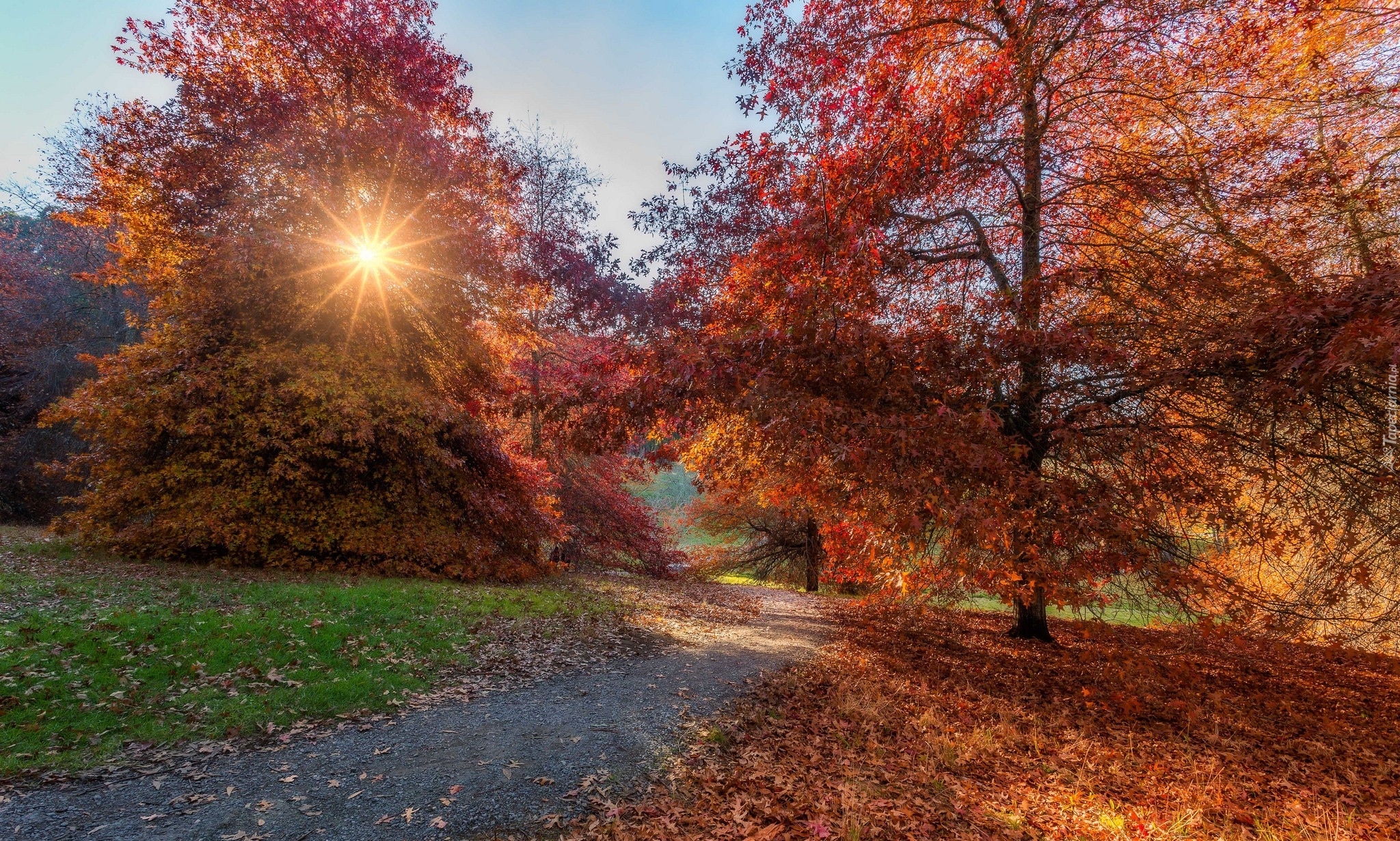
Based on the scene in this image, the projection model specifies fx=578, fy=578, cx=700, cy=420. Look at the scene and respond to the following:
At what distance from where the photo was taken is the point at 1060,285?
24.2 ft

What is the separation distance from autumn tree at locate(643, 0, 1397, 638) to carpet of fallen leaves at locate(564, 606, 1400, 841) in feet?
4.66

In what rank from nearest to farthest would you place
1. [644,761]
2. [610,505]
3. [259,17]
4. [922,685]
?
1. [644,761]
2. [922,685]
3. [259,17]
4. [610,505]

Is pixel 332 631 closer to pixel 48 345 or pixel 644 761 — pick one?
pixel 644 761

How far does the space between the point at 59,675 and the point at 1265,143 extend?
13752mm

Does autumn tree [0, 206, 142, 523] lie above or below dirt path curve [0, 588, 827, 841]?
above

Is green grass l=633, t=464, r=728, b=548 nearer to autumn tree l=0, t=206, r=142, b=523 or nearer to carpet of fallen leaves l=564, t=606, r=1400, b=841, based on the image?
carpet of fallen leaves l=564, t=606, r=1400, b=841

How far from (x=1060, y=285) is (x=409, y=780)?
8679mm

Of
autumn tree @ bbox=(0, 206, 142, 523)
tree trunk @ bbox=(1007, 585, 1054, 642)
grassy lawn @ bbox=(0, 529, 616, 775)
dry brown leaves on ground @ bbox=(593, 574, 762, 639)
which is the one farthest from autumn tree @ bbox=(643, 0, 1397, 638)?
autumn tree @ bbox=(0, 206, 142, 523)

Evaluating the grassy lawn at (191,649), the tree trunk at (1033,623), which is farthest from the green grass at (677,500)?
the tree trunk at (1033,623)

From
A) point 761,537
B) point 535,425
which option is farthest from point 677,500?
point 535,425

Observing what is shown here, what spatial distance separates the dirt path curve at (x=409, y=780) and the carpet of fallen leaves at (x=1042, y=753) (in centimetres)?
53

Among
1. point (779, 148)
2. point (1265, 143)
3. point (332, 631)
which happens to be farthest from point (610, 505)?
point (1265, 143)

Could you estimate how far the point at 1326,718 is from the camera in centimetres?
670

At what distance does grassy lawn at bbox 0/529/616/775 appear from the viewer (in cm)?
480
